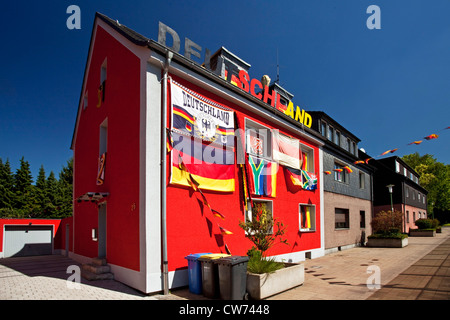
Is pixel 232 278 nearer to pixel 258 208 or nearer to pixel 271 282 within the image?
pixel 271 282

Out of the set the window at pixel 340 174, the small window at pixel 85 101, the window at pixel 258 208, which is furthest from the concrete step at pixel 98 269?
the window at pixel 340 174

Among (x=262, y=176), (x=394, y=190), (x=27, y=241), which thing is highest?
A: (x=262, y=176)

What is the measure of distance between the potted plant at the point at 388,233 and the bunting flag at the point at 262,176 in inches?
504

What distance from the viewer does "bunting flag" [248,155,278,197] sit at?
11258 mm

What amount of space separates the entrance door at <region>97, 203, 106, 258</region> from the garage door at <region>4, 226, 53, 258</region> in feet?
44.1

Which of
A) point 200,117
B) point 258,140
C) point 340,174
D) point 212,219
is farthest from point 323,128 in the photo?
point 212,219

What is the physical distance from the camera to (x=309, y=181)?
596 inches

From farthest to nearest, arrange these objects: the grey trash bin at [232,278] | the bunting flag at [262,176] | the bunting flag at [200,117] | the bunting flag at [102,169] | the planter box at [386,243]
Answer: the planter box at [386,243], the bunting flag at [262,176], the bunting flag at [102,169], the bunting flag at [200,117], the grey trash bin at [232,278]

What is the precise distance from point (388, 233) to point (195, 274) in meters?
18.9

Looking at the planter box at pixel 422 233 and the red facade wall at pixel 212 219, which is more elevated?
the red facade wall at pixel 212 219

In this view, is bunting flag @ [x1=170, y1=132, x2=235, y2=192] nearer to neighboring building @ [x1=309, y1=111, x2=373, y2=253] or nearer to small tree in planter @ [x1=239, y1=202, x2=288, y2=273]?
small tree in planter @ [x1=239, y1=202, x2=288, y2=273]

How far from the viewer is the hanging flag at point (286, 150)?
515 inches

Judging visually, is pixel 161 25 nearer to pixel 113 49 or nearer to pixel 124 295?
pixel 113 49

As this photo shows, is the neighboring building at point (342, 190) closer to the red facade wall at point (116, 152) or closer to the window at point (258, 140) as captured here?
the window at point (258, 140)
